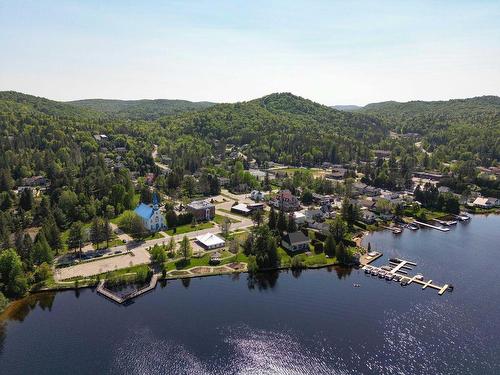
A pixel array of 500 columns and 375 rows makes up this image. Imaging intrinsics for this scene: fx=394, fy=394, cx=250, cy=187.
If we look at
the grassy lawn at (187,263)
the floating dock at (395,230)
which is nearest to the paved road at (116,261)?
the grassy lawn at (187,263)

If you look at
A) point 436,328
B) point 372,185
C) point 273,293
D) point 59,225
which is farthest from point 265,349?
point 372,185

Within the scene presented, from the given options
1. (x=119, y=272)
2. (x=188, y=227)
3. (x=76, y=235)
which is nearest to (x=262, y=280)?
(x=119, y=272)

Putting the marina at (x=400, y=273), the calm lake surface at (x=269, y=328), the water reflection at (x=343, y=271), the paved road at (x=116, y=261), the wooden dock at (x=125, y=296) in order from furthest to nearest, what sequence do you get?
the water reflection at (x=343, y=271)
the paved road at (x=116, y=261)
the marina at (x=400, y=273)
the wooden dock at (x=125, y=296)
the calm lake surface at (x=269, y=328)

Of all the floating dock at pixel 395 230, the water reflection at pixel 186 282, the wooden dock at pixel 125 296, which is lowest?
the floating dock at pixel 395 230

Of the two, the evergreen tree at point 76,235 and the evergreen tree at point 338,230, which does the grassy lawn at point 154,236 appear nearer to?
the evergreen tree at point 76,235

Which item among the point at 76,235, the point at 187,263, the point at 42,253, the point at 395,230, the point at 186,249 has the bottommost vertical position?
the point at 395,230

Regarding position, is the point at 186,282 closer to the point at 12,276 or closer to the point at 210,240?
the point at 210,240
